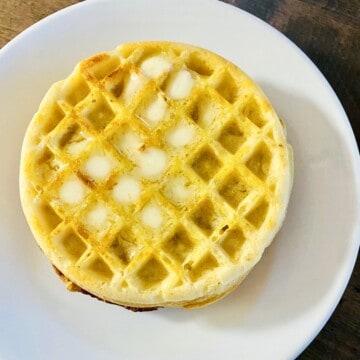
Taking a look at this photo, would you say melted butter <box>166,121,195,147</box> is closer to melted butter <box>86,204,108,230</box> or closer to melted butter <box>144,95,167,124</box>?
melted butter <box>144,95,167,124</box>

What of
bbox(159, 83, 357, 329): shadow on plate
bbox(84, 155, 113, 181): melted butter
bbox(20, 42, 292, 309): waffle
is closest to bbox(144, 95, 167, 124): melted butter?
bbox(20, 42, 292, 309): waffle

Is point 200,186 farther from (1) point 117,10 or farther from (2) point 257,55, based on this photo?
(1) point 117,10

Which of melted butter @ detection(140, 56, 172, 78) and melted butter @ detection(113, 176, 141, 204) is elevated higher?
melted butter @ detection(140, 56, 172, 78)

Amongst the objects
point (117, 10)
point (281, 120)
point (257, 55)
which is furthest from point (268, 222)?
point (117, 10)

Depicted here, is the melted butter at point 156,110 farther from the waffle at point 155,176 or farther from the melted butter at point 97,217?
the melted butter at point 97,217

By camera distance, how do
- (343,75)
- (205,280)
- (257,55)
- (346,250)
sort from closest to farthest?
(205,280), (346,250), (257,55), (343,75)

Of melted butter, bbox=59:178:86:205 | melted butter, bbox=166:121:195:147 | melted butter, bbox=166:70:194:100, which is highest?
melted butter, bbox=166:70:194:100

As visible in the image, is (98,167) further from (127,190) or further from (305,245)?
(305,245)
